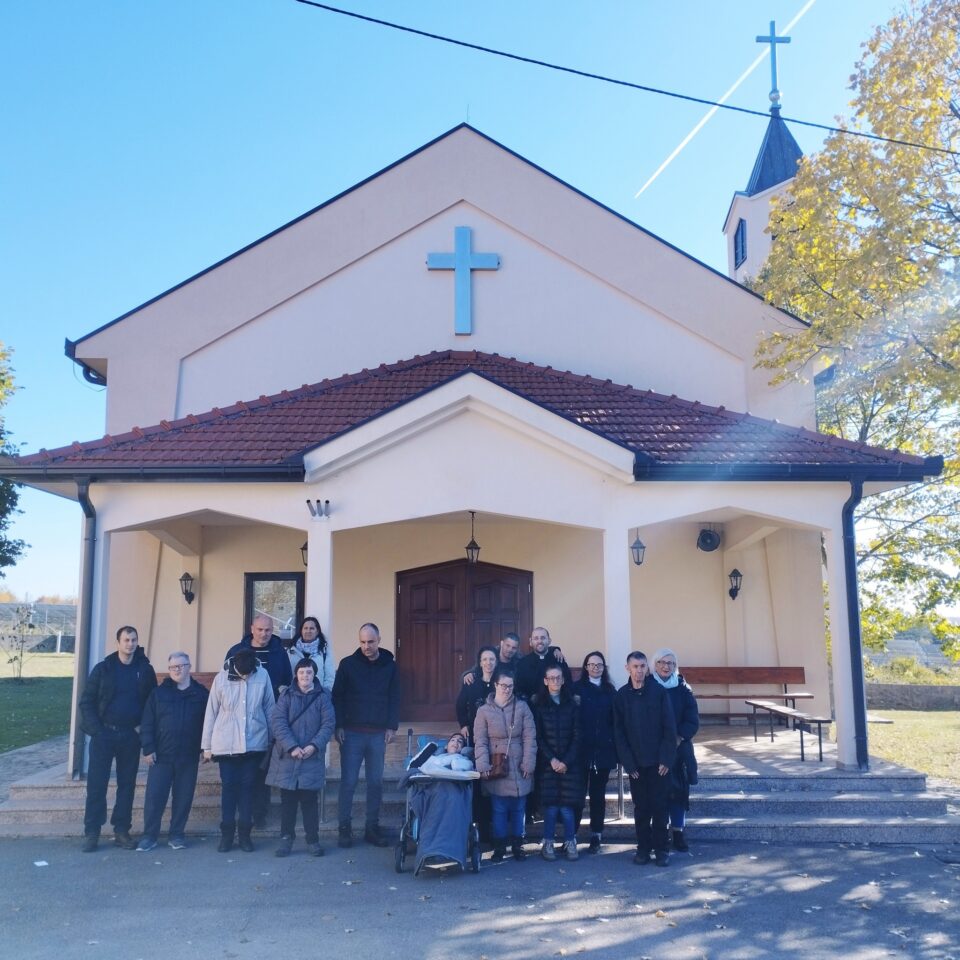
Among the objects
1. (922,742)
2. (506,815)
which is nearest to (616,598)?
(506,815)

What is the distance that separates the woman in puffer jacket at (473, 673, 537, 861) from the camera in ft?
23.0

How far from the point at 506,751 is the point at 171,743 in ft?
9.16

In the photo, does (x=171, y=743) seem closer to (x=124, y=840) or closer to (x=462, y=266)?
(x=124, y=840)

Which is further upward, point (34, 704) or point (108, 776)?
point (108, 776)

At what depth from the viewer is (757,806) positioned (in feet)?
26.3

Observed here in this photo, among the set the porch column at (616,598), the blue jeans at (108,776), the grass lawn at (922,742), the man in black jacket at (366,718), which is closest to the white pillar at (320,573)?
the man in black jacket at (366,718)

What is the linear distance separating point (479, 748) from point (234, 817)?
217 cm

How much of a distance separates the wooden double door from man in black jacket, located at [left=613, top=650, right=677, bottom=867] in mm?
5033

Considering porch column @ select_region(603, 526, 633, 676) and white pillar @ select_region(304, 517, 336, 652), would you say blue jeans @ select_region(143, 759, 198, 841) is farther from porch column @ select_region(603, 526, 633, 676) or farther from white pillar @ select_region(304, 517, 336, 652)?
porch column @ select_region(603, 526, 633, 676)

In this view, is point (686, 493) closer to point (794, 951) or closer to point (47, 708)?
point (794, 951)

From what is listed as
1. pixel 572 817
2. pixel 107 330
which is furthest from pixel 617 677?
pixel 107 330

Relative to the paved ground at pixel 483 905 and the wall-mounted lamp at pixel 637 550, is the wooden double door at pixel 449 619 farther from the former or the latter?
the paved ground at pixel 483 905

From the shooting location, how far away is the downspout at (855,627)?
8875 mm

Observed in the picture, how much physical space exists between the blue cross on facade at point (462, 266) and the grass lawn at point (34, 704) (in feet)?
30.3
